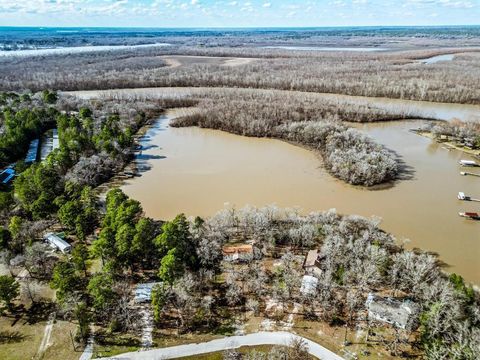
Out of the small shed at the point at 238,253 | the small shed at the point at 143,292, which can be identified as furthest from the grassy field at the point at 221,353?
the small shed at the point at 238,253

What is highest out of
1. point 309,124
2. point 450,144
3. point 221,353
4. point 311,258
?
point 309,124

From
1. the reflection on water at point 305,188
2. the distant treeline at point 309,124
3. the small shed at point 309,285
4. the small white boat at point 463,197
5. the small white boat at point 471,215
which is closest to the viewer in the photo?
the small shed at point 309,285

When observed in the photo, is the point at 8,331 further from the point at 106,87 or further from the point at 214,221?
the point at 106,87

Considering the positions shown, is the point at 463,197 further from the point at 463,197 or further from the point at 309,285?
the point at 309,285

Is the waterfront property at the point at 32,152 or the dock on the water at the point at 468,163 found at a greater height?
the waterfront property at the point at 32,152

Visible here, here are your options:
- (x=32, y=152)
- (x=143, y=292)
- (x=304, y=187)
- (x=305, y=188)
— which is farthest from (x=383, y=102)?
(x=143, y=292)

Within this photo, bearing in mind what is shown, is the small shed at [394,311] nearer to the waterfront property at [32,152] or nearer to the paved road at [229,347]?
the paved road at [229,347]

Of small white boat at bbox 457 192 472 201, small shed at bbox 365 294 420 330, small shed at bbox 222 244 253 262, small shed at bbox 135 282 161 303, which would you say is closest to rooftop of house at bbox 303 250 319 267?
small shed at bbox 222 244 253 262

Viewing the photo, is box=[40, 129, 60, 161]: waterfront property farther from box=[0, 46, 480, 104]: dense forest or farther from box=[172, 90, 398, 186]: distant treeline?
box=[0, 46, 480, 104]: dense forest
